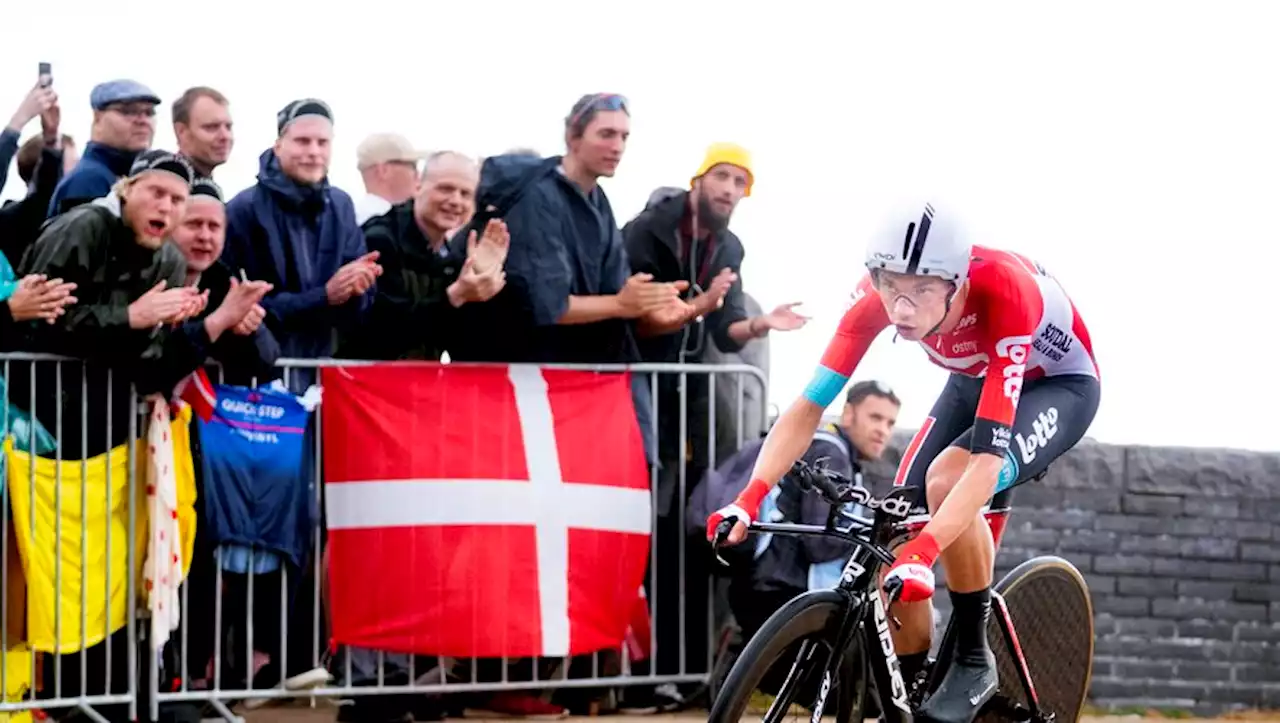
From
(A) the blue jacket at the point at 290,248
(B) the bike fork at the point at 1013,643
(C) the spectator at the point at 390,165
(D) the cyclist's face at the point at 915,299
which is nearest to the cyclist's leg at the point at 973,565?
(B) the bike fork at the point at 1013,643

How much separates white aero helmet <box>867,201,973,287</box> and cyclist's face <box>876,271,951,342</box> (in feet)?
0.11

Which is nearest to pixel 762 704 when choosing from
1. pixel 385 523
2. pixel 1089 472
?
pixel 385 523

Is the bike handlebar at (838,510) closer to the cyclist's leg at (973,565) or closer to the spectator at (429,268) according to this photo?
the cyclist's leg at (973,565)

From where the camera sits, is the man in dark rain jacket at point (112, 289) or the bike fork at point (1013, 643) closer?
the bike fork at point (1013, 643)

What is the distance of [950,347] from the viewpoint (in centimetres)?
687

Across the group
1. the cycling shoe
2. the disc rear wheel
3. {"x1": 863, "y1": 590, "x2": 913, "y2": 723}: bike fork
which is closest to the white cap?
the disc rear wheel

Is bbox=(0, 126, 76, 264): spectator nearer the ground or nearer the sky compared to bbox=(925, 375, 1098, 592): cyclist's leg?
nearer the sky

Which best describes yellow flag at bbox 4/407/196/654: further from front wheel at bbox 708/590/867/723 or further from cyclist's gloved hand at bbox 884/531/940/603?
cyclist's gloved hand at bbox 884/531/940/603

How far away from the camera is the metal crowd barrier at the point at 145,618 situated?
327 inches

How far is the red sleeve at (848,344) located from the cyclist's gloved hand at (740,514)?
1.48 ft

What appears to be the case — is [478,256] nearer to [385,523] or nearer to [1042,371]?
[385,523]

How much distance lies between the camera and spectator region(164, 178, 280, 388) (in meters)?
8.25

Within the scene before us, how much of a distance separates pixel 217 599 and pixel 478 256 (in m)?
1.71

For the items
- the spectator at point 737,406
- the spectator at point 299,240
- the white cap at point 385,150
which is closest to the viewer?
the spectator at point 299,240
